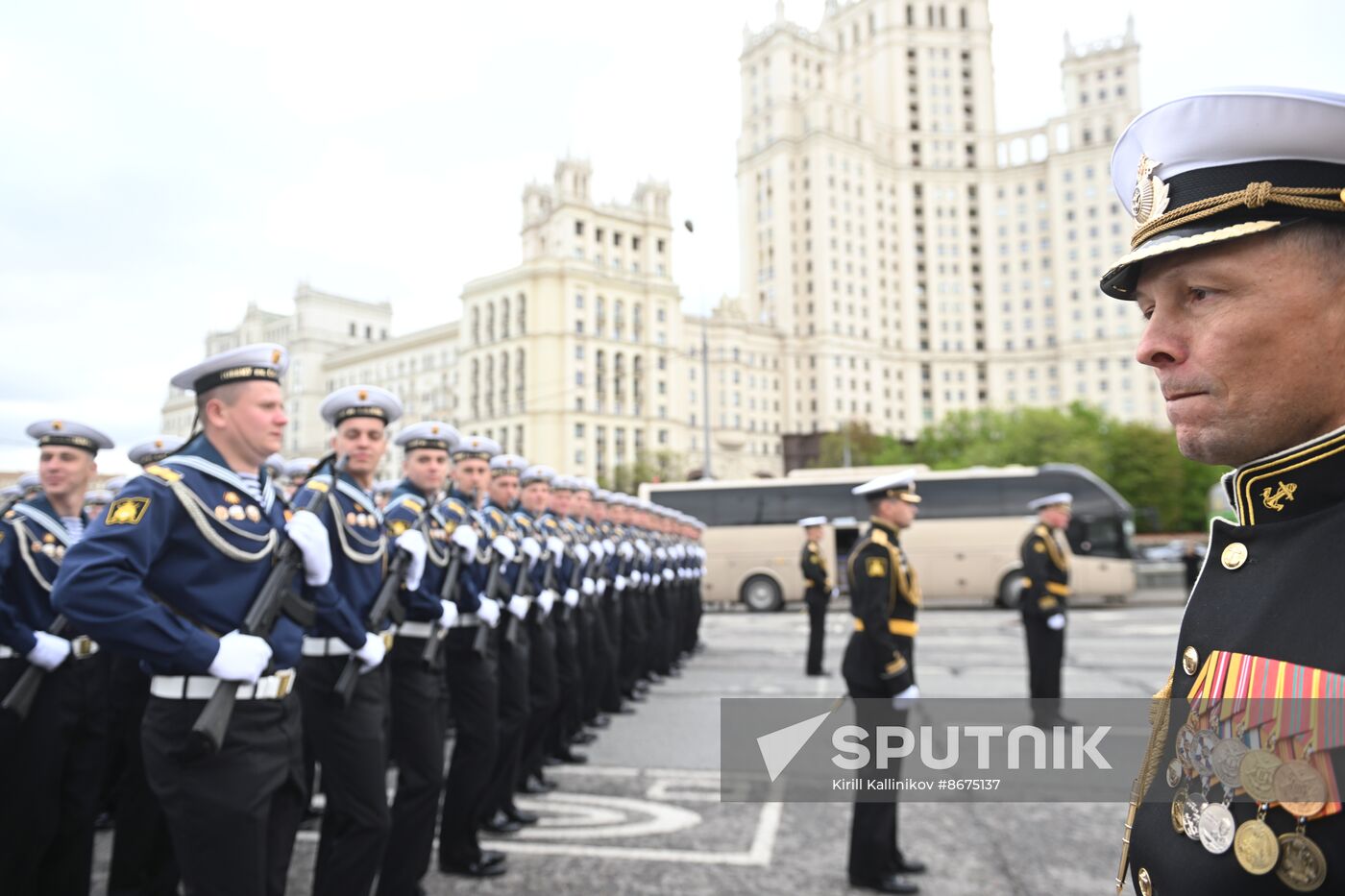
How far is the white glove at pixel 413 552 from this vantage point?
16.2 ft

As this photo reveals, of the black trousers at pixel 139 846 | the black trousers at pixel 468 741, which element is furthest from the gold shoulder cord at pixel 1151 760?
the black trousers at pixel 139 846

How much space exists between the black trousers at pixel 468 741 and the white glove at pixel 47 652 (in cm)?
198

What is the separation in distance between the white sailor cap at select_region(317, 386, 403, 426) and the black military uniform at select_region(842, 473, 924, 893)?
2.97 m

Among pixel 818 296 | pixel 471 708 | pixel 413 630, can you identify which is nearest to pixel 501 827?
pixel 471 708

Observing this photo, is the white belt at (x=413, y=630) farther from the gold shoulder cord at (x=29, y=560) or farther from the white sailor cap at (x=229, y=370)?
the gold shoulder cord at (x=29, y=560)

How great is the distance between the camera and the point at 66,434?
5.50 metres

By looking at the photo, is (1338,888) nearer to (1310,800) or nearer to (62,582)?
(1310,800)

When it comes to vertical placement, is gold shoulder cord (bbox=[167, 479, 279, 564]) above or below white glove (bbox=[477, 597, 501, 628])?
above

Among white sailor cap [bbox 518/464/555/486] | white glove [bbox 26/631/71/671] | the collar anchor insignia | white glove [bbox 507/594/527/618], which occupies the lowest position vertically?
white glove [bbox 26/631/71/671]

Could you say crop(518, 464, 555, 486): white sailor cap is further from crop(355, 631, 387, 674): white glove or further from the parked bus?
the parked bus

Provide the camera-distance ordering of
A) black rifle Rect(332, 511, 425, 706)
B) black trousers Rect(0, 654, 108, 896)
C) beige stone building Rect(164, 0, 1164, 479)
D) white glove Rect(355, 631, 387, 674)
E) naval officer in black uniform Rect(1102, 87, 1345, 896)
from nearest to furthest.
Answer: naval officer in black uniform Rect(1102, 87, 1345, 896) → black rifle Rect(332, 511, 425, 706) → white glove Rect(355, 631, 387, 674) → black trousers Rect(0, 654, 108, 896) → beige stone building Rect(164, 0, 1164, 479)

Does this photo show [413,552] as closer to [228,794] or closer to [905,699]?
[228,794]

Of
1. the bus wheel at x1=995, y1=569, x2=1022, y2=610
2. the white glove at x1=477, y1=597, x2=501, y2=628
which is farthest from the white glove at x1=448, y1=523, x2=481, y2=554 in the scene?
the bus wheel at x1=995, y1=569, x2=1022, y2=610

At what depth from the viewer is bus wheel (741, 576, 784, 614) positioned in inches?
989
